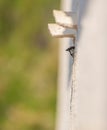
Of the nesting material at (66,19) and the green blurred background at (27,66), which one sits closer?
the nesting material at (66,19)

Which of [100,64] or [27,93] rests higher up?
[100,64]

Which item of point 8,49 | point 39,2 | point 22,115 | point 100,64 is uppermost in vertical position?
point 100,64

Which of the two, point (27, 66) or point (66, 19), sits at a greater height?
point (66, 19)

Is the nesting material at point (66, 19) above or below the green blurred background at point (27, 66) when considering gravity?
above

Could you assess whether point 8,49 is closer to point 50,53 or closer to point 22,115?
point 50,53

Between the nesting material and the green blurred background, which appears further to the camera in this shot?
the green blurred background

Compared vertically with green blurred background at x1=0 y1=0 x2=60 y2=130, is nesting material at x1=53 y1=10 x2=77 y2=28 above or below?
above

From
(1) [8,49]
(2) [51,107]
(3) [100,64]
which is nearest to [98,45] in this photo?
(3) [100,64]

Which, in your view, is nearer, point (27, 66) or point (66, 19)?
point (66, 19)
